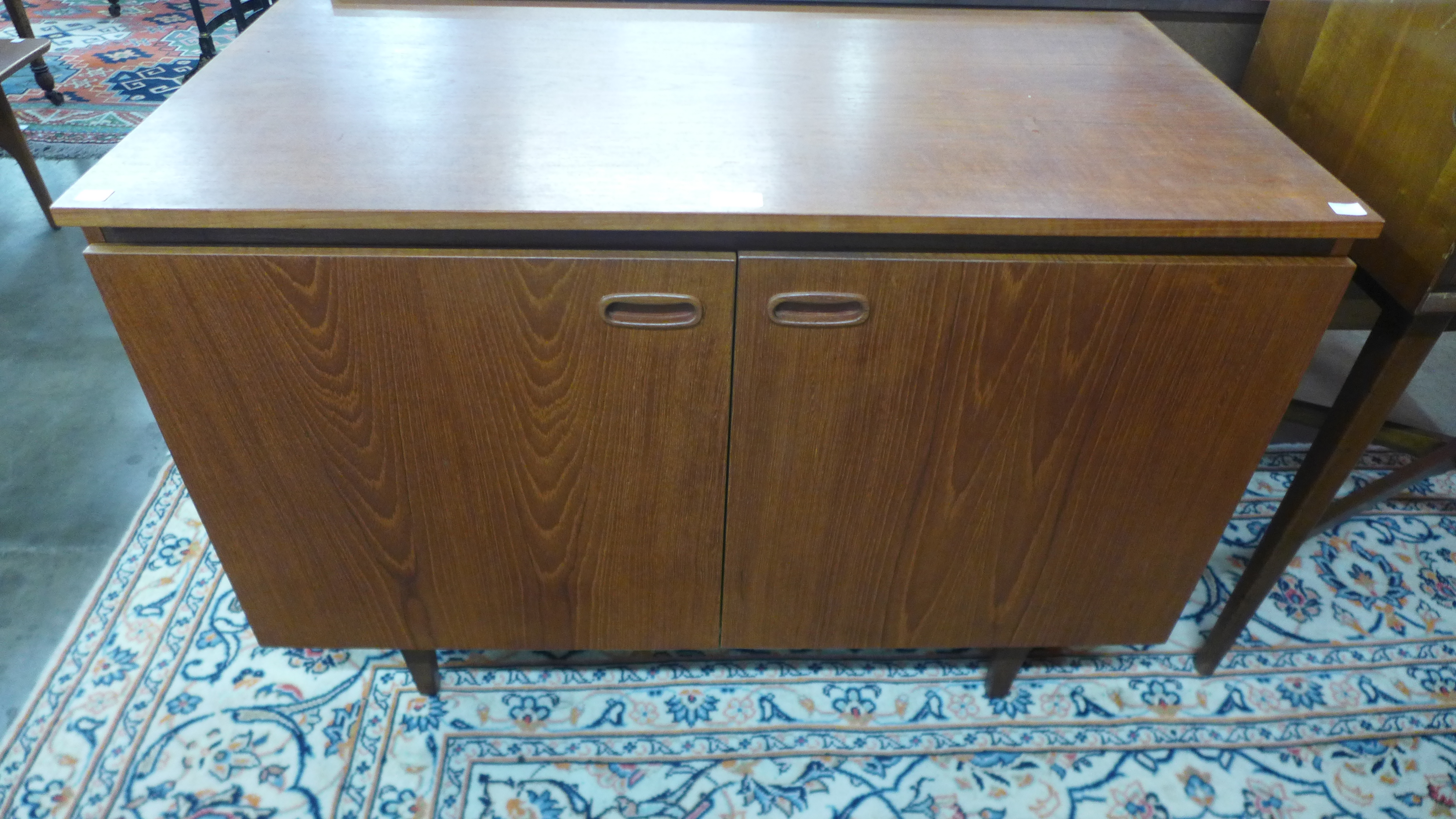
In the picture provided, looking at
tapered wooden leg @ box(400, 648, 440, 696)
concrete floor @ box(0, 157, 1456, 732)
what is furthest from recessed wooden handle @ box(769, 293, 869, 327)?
concrete floor @ box(0, 157, 1456, 732)

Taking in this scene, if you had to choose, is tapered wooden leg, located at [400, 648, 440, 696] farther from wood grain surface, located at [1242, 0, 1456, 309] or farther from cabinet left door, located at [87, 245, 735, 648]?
wood grain surface, located at [1242, 0, 1456, 309]

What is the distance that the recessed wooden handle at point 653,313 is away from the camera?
0.72m

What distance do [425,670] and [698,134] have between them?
0.70 metres

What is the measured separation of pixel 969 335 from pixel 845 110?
24 cm

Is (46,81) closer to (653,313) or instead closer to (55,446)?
(55,446)

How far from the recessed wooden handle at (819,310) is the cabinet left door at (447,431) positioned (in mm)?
42

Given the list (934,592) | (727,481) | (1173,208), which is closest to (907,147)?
(1173,208)

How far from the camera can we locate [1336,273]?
0.71 meters

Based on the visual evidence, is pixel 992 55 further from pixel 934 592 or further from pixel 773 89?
pixel 934 592

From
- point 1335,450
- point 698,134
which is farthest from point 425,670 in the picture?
point 1335,450

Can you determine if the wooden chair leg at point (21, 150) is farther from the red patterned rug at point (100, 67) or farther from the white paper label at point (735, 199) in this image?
the white paper label at point (735, 199)

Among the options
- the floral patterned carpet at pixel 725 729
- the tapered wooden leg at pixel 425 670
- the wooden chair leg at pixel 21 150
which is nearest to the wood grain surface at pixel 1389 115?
the floral patterned carpet at pixel 725 729

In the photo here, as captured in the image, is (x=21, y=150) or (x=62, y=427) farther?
(x=21, y=150)

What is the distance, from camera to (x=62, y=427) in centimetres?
148
